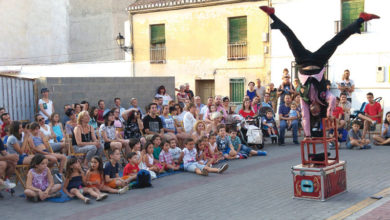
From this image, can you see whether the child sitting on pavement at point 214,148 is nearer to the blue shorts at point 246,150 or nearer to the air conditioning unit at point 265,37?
the blue shorts at point 246,150

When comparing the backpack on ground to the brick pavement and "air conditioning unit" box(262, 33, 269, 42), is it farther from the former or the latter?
"air conditioning unit" box(262, 33, 269, 42)

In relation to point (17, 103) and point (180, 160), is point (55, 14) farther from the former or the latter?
point (180, 160)

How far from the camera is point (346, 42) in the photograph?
20.5 meters

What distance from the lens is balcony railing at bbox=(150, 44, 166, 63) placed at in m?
26.0

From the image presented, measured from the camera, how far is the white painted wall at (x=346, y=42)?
19.7 metres

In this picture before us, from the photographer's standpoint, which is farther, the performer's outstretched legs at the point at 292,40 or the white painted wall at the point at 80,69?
the white painted wall at the point at 80,69

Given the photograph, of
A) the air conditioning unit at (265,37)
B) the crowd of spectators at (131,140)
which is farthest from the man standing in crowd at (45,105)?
the air conditioning unit at (265,37)

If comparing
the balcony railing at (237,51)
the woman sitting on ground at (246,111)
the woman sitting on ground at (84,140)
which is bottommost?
the woman sitting on ground at (84,140)

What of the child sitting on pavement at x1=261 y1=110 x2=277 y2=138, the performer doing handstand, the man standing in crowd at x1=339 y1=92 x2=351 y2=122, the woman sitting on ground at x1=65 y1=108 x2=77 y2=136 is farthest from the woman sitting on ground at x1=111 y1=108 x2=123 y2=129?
the man standing in crowd at x1=339 y1=92 x2=351 y2=122

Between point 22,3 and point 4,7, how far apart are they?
1.16 m

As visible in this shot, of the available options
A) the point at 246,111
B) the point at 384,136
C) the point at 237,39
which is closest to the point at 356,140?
the point at 384,136

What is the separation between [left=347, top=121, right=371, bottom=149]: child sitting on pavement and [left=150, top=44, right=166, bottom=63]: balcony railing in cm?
1417

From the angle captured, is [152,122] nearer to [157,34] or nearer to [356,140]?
[356,140]

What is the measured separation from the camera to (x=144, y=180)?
30.1 ft
